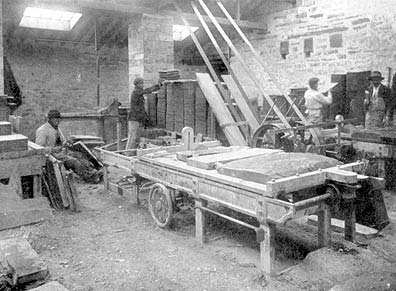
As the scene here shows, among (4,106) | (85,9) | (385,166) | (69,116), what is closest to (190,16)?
(85,9)

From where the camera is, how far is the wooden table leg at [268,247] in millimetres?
3785

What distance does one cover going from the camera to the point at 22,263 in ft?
11.3

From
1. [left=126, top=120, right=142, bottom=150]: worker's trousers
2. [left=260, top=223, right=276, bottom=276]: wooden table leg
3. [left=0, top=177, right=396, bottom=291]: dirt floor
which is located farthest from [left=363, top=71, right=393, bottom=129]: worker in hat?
[left=260, top=223, right=276, bottom=276]: wooden table leg

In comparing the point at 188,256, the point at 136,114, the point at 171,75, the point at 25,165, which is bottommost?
the point at 188,256

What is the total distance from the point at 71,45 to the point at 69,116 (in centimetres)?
433

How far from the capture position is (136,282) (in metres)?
3.90

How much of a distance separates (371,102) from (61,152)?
646cm

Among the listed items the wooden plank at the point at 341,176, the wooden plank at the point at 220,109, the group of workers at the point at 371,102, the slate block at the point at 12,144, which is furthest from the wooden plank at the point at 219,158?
the group of workers at the point at 371,102

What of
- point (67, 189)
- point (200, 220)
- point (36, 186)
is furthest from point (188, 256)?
point (67, 189)

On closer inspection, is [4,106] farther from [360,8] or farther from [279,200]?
[360,8]

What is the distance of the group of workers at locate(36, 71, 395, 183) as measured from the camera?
746 cm

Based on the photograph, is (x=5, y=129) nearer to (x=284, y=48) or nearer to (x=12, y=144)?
(x=12, y=144)

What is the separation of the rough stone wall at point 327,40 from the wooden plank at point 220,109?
426 centimetres

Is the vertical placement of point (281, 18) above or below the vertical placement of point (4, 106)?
above
